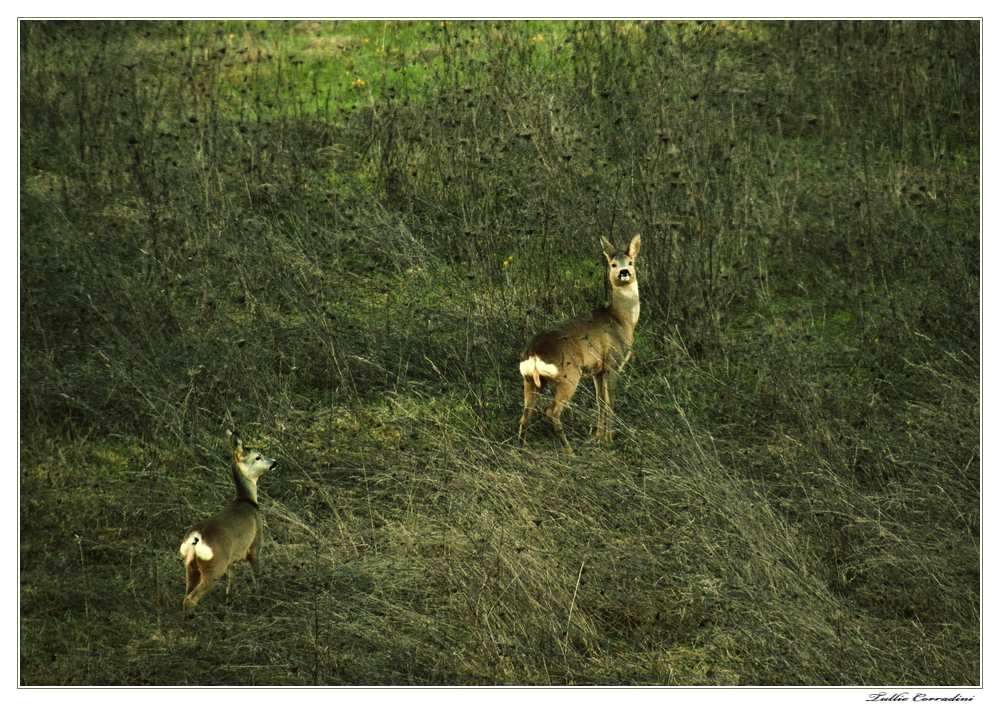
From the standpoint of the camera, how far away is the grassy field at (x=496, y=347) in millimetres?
6109

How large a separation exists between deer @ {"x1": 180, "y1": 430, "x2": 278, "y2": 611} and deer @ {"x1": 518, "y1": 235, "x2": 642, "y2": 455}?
1387 millimetres

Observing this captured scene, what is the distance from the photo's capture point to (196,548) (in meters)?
6.15

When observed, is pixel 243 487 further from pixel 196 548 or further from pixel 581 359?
pixel 581 359

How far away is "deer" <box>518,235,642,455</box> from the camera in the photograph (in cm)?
743

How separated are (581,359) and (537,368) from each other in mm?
246

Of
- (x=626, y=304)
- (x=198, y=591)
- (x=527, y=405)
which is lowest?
(x=198, y=591)

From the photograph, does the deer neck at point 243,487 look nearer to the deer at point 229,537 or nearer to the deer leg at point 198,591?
the deer at point 229,537

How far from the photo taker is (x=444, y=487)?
6859mm

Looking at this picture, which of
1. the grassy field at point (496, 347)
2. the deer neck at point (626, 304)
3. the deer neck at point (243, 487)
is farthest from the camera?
the deer neck at point (626, 304)

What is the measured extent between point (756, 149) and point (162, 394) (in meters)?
4.72

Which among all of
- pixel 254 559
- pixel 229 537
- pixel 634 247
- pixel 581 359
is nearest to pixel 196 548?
pixel 229 537

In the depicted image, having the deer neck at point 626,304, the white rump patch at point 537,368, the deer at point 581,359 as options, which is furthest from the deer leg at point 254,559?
the deer neck at point 626,304

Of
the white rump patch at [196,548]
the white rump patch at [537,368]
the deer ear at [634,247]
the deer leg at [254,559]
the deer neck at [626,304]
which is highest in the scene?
the deer ear at [634,247]

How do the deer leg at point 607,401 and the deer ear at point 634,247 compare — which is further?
the deer ear at point 634,247
